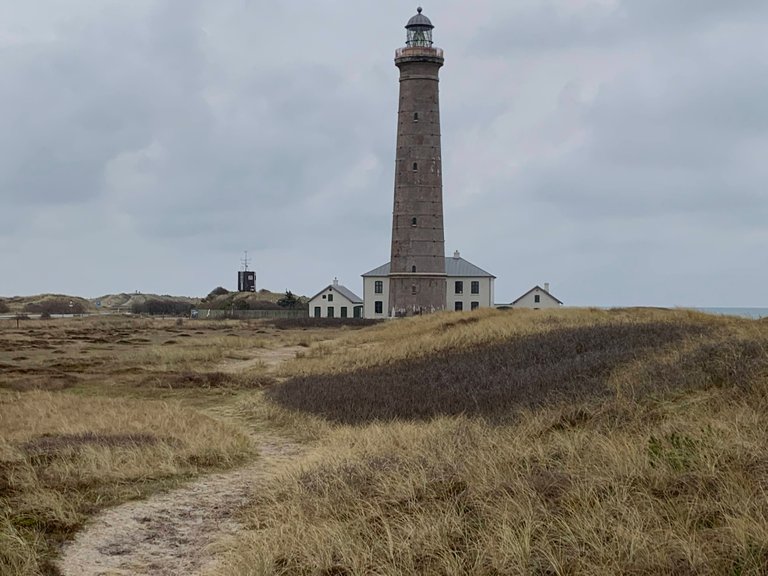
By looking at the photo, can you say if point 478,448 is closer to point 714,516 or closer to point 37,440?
point 714,516

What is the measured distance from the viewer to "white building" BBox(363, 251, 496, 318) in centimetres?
7106

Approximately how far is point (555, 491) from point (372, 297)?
6368cm

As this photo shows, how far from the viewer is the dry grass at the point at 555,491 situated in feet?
21.4

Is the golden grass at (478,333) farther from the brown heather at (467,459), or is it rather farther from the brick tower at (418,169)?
the brick tower at (418,169)

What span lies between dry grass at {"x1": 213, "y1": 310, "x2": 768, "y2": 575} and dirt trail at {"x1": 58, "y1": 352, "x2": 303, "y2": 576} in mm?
468

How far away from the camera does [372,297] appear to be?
2813 inches

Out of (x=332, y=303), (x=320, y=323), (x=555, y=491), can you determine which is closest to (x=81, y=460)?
(x=555, y=491)

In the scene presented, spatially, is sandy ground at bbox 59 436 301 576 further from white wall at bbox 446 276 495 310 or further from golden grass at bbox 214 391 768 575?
white wall at bbox 446 276 495 310

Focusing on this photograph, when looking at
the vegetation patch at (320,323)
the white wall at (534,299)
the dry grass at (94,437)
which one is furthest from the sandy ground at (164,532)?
the white wall at (534,299)

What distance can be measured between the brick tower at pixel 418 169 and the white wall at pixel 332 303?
1949 centimetres

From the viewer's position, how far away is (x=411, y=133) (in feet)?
179

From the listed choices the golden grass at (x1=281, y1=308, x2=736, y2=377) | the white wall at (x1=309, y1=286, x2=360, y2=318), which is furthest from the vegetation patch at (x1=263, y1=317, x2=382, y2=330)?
the golden grass at (x1=281, y1=308, x2=736, y2=377)

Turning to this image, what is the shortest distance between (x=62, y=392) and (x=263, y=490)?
13.9 metres

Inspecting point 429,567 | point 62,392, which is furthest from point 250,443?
point 62,392
